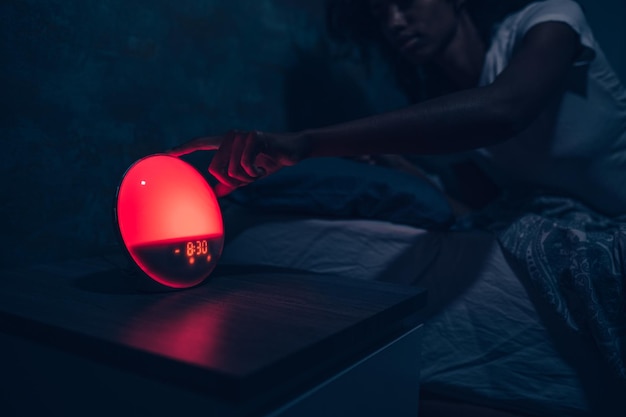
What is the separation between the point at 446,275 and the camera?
1.04 metres

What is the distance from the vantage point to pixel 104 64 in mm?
1028

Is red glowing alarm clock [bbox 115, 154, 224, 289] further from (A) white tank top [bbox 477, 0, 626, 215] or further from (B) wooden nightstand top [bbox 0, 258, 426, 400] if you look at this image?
(A) white tank top [bbox 477, 0, 626, 215]

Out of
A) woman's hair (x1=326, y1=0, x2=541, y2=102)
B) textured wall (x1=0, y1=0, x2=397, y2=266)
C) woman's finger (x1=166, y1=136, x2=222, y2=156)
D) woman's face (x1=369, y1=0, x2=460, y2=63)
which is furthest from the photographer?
woman's hair (x1=326, y1=0, x2=541, y2=102)

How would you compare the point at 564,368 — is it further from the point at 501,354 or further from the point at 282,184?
the point at 282,184

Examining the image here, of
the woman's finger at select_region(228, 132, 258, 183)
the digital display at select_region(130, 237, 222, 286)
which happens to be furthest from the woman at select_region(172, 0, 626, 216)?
the digital display at select_region(130, 237, 222, 286)

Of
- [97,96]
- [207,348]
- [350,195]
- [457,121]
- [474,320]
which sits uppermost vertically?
[97,96]

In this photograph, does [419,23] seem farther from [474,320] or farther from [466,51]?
[474,320]

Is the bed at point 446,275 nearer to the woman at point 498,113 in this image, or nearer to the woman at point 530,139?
the woman at point 530,139

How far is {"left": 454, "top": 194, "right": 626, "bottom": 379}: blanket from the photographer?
2.80 ft

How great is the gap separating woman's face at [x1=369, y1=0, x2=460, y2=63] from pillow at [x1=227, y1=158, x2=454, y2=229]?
0.41 metres

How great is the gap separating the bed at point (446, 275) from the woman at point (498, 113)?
262 millimetres

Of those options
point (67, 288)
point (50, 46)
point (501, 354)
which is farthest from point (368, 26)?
point (67, 288)

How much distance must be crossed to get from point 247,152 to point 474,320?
2.00ft

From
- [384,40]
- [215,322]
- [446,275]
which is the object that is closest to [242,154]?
[215,322]
